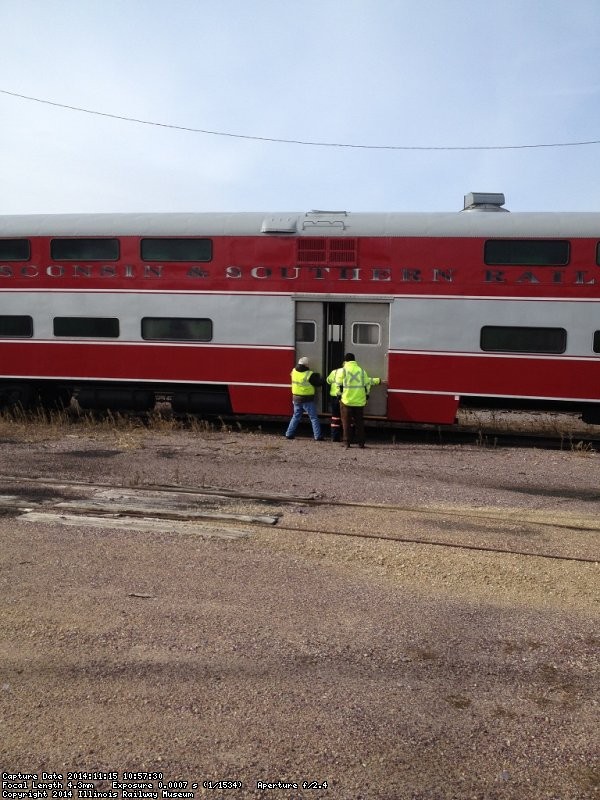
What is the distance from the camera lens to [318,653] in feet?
13.5

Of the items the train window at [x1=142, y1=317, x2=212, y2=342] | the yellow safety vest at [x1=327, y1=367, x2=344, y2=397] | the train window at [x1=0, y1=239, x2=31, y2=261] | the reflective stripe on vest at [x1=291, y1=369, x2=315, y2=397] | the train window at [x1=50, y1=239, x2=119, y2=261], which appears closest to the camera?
the yellow safety vest at [x1=327, y1=367, x2=344, y2=397]

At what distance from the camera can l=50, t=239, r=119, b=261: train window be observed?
12.5 m

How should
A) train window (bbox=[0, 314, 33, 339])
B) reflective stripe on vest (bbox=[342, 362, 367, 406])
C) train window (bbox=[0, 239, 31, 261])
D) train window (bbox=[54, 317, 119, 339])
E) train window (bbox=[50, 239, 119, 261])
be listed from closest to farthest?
reflective stripe on vest (bbox=[342, 362, 367, 406]) < train window (bbox=[50, 239, 119, 261]) < train window (bbox=[54, 317, 119, 339]) < train window (bbox=[0, 239, 31, 261]) < train window (bbox=[0, 314, 33, 339])

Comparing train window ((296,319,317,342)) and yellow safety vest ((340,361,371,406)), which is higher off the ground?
train window ((296,319,317,342))

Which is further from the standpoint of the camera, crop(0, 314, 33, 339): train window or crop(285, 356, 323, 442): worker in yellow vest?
crop(0, 314, 33, 339): train window

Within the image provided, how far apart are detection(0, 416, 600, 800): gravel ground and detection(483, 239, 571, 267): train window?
16.3 ft

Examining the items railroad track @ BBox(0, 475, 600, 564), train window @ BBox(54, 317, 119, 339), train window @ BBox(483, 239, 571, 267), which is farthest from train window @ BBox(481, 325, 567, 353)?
train window @ BBox(54, 317, 119, 339)

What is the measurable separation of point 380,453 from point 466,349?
2409 millimetres

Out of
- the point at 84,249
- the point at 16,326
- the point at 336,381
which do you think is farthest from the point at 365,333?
the point at 16,326

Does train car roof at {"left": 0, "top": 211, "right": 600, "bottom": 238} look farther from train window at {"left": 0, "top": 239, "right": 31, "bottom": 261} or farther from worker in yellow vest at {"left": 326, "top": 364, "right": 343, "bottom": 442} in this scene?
worker in yellow vest at {"left": 326, "top": 364, "right": 343, "bottom": 442}

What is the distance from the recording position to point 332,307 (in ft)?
39.3

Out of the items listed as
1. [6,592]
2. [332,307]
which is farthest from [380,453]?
[6,592]

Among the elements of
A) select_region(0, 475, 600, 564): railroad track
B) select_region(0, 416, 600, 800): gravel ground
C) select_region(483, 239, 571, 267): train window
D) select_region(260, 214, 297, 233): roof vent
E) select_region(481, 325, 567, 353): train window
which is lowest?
select_region(0, 416, 600, 800): gravel ground

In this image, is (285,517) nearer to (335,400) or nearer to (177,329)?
(335,400)
